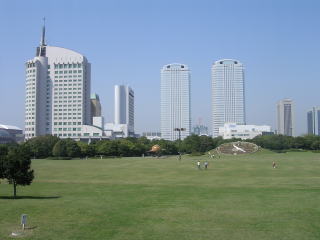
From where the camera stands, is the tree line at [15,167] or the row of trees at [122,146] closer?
the tree line at [15,167]

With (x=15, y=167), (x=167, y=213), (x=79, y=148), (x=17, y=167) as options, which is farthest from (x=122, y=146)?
(x=167, y=213)

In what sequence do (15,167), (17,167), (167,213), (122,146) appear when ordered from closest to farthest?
(167,213) < (15,167) < (17,167) < (122,146)

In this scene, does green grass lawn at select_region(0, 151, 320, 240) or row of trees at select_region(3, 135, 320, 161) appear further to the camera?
row of trees at select_region(3, 135, 320, 161)

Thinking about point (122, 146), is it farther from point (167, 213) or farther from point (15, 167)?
point (167, 213)

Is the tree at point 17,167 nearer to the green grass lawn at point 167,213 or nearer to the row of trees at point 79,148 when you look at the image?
the green grass lawn at point 167,213

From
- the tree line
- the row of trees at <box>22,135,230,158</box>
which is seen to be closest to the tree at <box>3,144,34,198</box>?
the tree line

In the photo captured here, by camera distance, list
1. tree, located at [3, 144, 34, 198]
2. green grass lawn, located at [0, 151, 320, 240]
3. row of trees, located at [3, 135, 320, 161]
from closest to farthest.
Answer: green grass lawn, located at [0, 151, 320, 240], tree, located at [3, 144, 34, 198], row of trees, located at [3, 135, 320, 161]

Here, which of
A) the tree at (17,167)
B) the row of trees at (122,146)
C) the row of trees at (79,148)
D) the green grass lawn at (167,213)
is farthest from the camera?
the row of trees at (122,146)

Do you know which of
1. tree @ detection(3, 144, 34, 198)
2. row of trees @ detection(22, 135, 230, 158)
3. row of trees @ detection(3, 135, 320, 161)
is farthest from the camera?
row of trees @ detection(3, 135, 320, 161)

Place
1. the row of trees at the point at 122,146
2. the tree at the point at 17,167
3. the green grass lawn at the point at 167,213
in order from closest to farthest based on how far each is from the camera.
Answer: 1. the green grass lawn at the point at 167,213
2. the tree at the point at 17,167
3. the row of trees at the point at 122,146

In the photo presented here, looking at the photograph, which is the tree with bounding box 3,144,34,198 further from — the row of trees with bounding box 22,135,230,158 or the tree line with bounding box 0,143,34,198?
the row of trees with bounding box 22,135,230,158

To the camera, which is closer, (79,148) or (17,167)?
(17,167)

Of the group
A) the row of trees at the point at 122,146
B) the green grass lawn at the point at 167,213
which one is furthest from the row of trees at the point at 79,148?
the green grass lawn at the point at 167,213

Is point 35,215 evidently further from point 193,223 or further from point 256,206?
point 256,206
